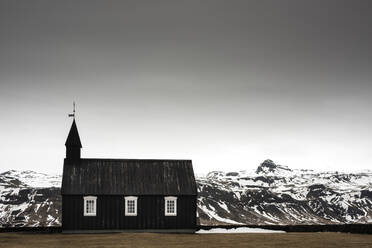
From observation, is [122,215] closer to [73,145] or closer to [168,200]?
[168,200]

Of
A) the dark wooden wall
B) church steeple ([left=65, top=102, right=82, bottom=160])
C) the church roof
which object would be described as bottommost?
the dark wooden wall

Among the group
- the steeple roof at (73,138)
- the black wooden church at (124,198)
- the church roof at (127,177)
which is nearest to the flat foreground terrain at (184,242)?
the black wooden church at (124,198)

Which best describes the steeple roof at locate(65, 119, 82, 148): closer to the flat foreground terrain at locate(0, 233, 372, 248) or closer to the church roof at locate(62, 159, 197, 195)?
the church roof at locate(62, 159, 197, 195)

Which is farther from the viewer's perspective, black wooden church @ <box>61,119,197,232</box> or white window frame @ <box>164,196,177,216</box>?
white window frame @ <box>164,196,177,216</box>

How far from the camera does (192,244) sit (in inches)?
1491

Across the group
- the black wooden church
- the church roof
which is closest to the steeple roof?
the black wooden church

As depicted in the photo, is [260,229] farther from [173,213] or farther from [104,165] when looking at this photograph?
[104,165]

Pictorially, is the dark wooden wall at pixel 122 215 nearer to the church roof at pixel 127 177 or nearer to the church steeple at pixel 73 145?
the church roof at pixel 127 177

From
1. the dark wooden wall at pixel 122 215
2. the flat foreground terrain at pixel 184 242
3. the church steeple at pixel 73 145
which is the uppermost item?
the church steeple at pixel 73 145

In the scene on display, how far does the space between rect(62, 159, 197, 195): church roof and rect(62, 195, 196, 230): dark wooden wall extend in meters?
0.74

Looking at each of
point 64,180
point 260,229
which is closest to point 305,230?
point 260,229

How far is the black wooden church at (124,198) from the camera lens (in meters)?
51.7

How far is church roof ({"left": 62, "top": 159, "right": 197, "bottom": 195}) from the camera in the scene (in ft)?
173

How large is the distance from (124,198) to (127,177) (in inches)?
111
